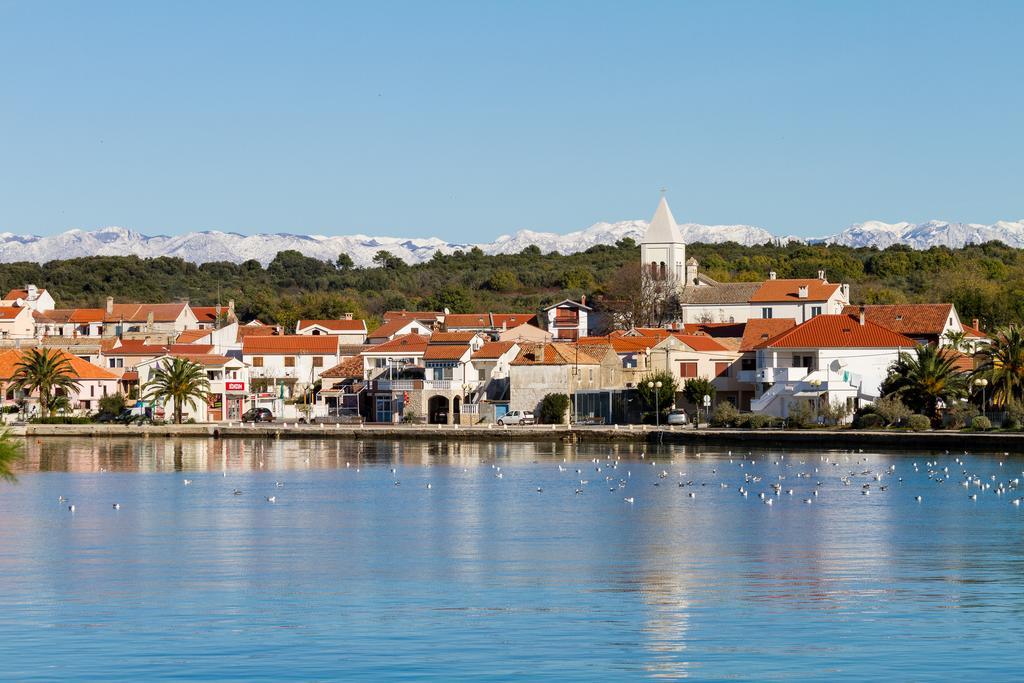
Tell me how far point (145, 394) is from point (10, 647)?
221 ft

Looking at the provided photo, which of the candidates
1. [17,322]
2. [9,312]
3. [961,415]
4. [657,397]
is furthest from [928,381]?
[9,312]

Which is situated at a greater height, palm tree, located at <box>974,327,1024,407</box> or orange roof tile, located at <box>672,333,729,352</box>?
orange roof tile, located at <box>672,333,729,352</box>

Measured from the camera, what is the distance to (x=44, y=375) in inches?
3243

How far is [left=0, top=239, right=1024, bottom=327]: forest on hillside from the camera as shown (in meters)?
114

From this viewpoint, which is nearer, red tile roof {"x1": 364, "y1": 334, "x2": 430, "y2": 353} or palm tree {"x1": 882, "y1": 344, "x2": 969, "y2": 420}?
palm tree {"x1": 882, "y1": 344, "x2": 969, "y2": 420}

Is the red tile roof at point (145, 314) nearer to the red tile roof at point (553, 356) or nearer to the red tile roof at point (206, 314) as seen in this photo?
the red tile roof at point (206, 314)

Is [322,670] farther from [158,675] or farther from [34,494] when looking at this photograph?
[34,494]

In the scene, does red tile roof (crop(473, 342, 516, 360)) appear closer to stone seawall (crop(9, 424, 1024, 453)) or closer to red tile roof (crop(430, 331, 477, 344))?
red tile roof (crop(430, 331, 477, 344))

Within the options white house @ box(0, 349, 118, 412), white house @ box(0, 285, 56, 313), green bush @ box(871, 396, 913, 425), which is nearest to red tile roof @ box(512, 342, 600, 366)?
green bush @ box(871, 396, 913, 425)

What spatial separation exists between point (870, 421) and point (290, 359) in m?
40.5

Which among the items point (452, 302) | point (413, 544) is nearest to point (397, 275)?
point (452, 302)

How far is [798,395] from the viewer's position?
7288 cm

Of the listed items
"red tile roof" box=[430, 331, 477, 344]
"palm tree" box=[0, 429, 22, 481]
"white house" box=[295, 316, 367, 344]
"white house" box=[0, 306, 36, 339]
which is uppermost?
"white house" box=[0, 306, 36, 339]

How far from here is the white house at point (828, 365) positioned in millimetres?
72625
